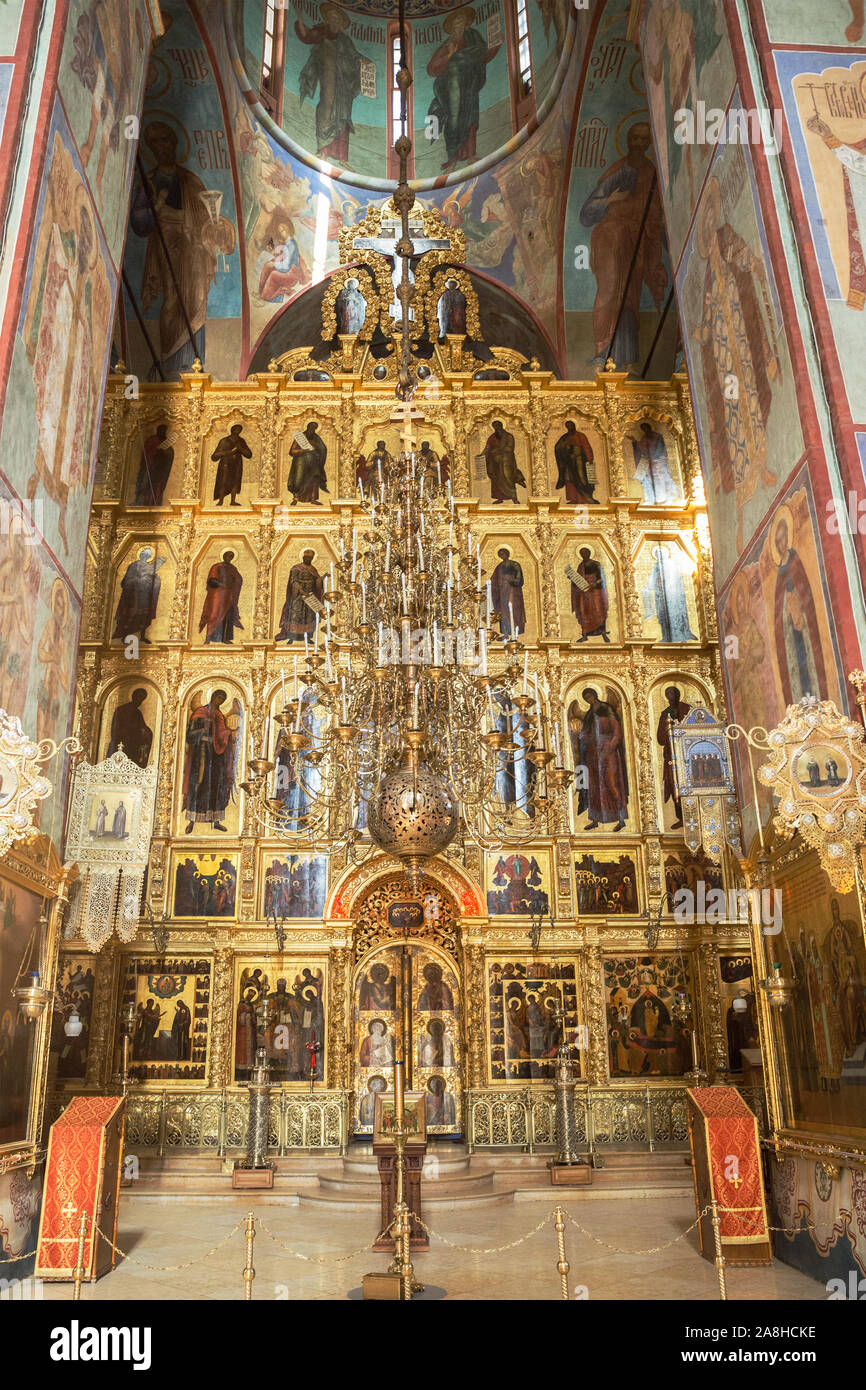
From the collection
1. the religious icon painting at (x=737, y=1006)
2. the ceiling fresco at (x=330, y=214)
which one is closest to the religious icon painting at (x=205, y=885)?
the religious icon painting at (x=737, y=1006)

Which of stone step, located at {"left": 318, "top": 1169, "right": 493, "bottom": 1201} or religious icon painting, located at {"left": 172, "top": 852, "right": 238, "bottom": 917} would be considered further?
religious icon painting, located at {"left": 172, "top": 852, "right": 238, "bottom": 917}

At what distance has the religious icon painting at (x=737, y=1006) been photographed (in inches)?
498

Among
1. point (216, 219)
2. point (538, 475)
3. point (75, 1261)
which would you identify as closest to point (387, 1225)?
point (75, 1261)

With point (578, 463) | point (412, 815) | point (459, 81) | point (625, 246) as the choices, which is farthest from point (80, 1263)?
point (459, 81)

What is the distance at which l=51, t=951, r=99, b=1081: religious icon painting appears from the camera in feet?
40.8

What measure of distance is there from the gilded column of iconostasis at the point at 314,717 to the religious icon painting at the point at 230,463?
4 centimetres

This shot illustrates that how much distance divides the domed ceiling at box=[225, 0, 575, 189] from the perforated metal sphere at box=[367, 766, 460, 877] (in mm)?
12527

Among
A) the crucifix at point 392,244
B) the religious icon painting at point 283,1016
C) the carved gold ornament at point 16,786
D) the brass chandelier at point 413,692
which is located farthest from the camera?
the crucifix at point 392,244

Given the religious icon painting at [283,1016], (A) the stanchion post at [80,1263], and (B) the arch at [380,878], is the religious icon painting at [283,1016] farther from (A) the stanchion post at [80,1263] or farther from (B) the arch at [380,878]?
(A) the stanchion post at [80,1263]

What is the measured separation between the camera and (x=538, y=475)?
15.3 m

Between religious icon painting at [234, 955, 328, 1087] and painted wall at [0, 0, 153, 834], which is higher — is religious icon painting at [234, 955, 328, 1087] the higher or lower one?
the lower one

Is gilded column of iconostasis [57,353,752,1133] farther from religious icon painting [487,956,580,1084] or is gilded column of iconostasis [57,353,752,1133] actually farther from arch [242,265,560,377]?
arch [242,265,560,377]

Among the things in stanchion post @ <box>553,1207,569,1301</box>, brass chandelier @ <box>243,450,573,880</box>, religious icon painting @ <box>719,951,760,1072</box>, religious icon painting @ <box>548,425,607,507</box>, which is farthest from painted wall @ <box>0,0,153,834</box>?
religious icon painting @ <box>719,951,760,1072</box>

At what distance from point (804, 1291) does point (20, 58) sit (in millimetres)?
10011
